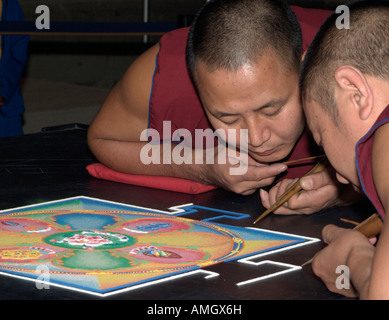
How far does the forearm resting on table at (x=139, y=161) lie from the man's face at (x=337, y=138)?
0.71 m

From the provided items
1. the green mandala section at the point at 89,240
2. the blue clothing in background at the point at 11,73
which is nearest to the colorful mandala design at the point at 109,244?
the green mandala section at the point at 89,240

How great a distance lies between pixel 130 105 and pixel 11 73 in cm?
185

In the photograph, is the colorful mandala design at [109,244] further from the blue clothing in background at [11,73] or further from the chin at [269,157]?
the blue clothing in background at [11,73]

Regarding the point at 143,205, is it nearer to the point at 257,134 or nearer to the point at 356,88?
the point at 257,134

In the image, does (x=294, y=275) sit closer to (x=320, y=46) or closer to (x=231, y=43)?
(x=320, y=46)

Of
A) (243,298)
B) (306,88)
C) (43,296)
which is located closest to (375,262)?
(243,298)

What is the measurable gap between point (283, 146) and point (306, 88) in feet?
1.65

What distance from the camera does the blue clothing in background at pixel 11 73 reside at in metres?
4.01

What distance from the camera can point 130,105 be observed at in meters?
2.37

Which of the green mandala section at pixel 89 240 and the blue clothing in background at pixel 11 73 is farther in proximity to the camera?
the blue clothing in background at pixel 11 73

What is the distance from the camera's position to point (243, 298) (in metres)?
1.25

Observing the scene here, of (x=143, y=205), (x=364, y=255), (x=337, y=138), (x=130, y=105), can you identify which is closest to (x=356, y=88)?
(x=337, y=138)

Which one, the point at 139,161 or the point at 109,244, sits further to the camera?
the point at 139,161

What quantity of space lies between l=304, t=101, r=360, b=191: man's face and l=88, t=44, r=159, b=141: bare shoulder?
3.11 ft
